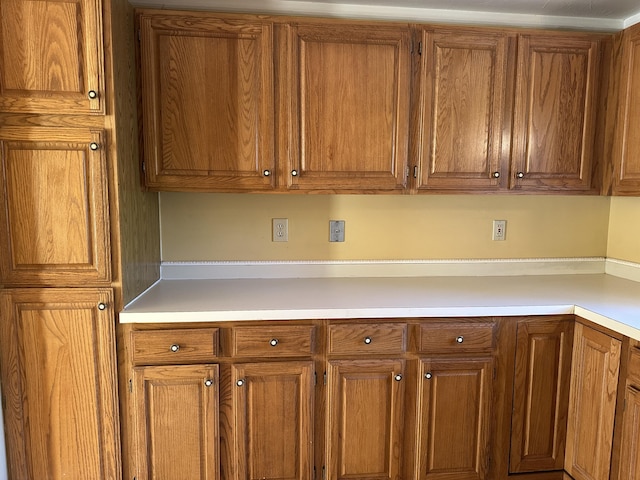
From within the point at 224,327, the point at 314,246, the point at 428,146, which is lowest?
the point at 224,327

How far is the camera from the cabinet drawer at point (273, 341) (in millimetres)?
1615

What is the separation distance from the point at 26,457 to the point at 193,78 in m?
1.64

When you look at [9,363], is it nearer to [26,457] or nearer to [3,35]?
[26,457]

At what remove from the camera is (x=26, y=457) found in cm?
161

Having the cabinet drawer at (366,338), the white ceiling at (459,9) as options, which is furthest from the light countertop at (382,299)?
the white ceiling at (459,9)

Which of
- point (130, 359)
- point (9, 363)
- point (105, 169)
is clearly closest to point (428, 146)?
point (105, 169)

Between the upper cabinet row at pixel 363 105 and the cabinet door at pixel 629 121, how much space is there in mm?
22

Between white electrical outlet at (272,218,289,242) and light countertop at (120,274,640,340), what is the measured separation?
0.68ft

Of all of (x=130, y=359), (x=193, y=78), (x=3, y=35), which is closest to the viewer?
(x=3, y=35)

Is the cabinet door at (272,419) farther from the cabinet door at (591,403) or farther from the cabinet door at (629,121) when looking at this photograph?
the cabinet door at (629,121)

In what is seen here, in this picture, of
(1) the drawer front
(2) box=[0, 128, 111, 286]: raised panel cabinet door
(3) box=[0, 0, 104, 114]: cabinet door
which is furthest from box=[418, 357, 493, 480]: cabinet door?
(3) box=[0, 0, 104, 114]: cabinet door

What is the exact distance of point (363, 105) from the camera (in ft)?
6.00

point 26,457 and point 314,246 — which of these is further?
point 314,246

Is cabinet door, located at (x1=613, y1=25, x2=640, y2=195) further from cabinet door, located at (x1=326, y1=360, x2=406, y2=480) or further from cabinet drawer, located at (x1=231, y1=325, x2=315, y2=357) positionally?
cabinet drawer, located at (x1=231, y1=325, x2=315, y2=357)
